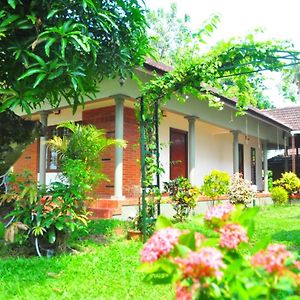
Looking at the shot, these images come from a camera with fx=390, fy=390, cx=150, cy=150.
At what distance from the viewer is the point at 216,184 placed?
39.5 feet

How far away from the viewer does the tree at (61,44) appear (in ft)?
14.5

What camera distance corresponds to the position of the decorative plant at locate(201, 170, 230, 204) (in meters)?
12.0

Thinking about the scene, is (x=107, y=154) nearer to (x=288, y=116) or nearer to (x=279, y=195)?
(x=279, y=195)

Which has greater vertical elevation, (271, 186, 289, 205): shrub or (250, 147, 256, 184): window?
(250, 147, 256, 184): window

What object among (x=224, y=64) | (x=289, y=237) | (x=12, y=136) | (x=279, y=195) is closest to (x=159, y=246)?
(x=12, y=136)

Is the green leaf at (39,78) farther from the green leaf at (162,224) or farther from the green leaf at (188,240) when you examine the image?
the green leaf at (188,240)

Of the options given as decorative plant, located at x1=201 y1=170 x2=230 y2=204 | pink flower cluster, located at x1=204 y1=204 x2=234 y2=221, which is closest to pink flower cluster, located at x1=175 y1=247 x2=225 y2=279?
pink flower cluster, located at x1=204 y1=204 x2=234 y2=221

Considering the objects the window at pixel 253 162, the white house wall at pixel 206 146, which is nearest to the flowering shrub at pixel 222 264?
the white house wall at pixel 206 146

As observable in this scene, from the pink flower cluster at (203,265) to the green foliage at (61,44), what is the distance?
3.32 metres

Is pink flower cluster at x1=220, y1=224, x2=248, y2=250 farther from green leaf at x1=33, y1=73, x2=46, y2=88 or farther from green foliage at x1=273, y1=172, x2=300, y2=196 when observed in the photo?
green foliage at x1=273, y1=172, x2=300, y2=196

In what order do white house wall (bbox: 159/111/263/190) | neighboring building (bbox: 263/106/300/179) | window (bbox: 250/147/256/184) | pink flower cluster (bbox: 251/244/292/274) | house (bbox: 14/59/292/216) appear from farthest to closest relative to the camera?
1. window (bbox: 250/147/256/184)
2. neighboring building (bbox: 263/106/300/179)
3. white house wall (bbox: 159/111/263/190)
4. house (bbox: 14/59/292/216)
5. pink flower cluster (bbox: 251/244/292/274)

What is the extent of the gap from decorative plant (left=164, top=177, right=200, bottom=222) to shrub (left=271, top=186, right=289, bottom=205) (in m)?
8.16

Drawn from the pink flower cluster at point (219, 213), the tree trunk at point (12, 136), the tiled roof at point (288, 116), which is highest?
the tiled roof at point (288, 116)

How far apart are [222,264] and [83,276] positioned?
3.67 m
